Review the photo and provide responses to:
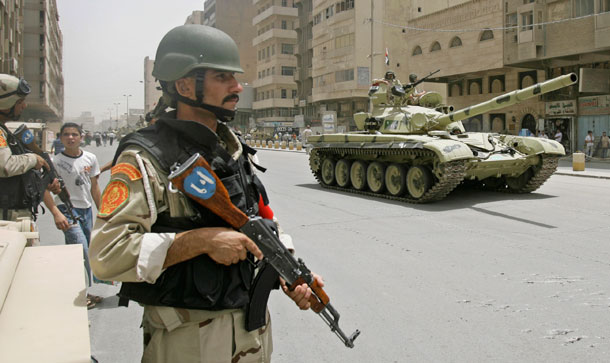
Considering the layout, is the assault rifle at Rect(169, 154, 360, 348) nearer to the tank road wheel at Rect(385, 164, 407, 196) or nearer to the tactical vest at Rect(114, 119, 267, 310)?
the tactical vest at Rect(114, 119, 267, 310)

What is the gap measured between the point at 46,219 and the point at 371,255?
236 inches

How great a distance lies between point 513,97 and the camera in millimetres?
10906

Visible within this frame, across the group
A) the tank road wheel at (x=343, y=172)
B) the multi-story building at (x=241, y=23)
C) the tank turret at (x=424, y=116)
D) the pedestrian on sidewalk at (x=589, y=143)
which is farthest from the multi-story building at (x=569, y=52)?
the multi-story building at (x=241, y=23)

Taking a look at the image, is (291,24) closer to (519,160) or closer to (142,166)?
(519,160)

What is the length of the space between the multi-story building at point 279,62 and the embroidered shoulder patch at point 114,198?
65.7 metres

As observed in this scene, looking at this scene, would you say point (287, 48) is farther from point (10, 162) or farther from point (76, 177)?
point (10, 162)

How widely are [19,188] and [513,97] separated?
9.26 m

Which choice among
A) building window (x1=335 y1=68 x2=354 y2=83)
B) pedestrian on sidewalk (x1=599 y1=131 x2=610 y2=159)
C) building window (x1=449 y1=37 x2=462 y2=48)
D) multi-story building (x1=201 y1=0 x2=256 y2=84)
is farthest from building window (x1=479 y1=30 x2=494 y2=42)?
multi-story building (x1=201 y1=0 x2=256 y2=84)

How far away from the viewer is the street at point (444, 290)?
12.9 ft

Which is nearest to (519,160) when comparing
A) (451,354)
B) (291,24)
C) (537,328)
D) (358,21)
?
(537,328)

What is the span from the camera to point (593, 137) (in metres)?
26.3

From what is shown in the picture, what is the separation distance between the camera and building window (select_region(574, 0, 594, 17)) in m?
25.0

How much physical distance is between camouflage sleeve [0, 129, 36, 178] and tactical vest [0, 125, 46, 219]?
118 mm

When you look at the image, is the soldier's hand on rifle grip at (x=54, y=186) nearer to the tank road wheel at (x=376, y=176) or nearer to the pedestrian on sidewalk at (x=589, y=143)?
the tank road wheel at (x=376, y=176)
